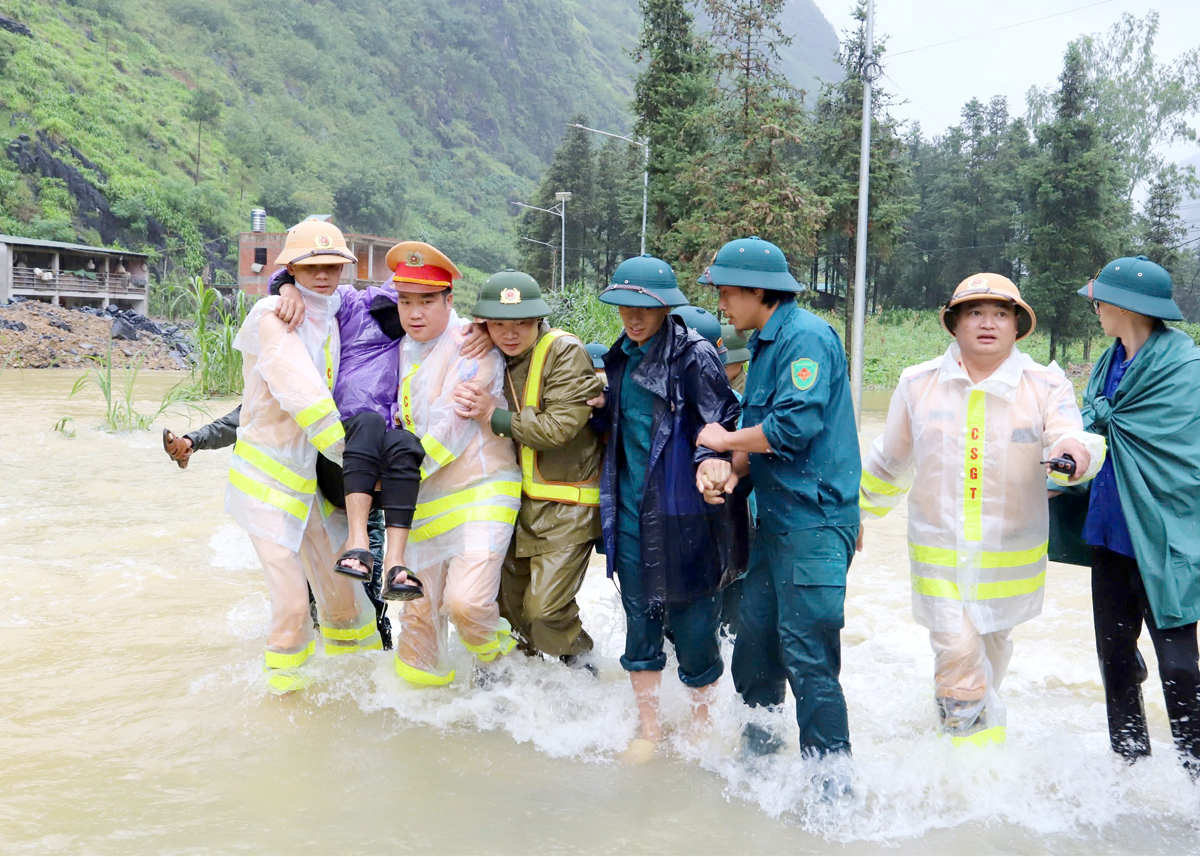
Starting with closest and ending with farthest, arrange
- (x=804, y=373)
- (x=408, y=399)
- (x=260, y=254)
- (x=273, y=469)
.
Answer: (x=804, y=373), (x=273, y=469), (x=408, y=399), (x=260, y=254)

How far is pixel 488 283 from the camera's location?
4320 mm

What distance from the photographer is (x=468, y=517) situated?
4.39m

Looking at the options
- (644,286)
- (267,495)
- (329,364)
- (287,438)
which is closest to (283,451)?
(287,438)

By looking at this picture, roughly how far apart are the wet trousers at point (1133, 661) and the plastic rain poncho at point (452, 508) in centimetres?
237

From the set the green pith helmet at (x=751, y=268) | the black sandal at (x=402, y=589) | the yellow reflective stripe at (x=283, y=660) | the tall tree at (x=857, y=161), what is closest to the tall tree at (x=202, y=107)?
the tall tree at (x=857, y=161)

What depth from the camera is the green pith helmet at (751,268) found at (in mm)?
3613

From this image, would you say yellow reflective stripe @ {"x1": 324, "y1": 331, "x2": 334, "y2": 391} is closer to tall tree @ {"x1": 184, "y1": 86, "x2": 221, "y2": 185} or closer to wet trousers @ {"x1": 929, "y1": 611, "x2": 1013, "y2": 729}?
wet trousers @ {"x1": 929, "y1": 611, "x2": 1013, "y2": 729}

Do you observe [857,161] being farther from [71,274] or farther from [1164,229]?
[71,274]

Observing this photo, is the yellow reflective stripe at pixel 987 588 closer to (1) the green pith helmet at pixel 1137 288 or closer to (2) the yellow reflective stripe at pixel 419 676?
(1) the green pith helmet at pixel 1137 288

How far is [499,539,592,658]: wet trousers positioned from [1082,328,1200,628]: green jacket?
6.95ft

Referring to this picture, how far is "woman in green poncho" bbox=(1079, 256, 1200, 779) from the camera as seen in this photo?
3.50 m

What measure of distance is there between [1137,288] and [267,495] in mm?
3564

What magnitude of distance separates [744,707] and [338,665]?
1939 millimetres

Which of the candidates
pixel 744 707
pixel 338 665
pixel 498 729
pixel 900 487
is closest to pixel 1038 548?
pixel 900 487
